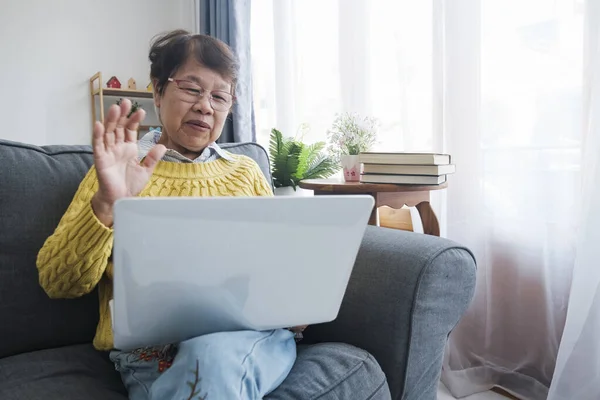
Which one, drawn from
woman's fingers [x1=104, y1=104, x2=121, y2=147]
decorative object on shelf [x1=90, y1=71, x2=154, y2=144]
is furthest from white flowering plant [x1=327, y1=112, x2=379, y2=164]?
decorative object on shelf [x1=90, y1=71, x2=154, y2=144]

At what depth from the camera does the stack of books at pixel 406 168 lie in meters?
1.37

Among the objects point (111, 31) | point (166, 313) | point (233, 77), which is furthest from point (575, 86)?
point (111, 31)

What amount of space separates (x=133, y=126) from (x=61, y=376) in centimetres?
46

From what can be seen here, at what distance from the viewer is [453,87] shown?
1.58m

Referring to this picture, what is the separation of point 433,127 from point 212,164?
905mm

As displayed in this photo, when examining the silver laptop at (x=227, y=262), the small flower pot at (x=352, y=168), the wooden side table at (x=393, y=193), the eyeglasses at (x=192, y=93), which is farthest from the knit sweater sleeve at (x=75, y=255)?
the small flower pot at (x=352, y=168)

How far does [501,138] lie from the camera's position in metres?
1.50

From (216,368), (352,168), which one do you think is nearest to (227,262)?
(216,368)

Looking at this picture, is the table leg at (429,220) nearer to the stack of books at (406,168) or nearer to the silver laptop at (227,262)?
the stack of books at (406,168)

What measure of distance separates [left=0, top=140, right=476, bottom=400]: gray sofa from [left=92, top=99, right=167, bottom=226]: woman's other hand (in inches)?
11.8

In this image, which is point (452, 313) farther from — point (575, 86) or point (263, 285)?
point (575, 86)

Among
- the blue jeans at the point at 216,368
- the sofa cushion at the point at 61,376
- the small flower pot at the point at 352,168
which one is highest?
the small flower pot at the point at 352,168

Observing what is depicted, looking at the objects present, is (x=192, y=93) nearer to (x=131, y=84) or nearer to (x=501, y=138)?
(x=501, y=138)

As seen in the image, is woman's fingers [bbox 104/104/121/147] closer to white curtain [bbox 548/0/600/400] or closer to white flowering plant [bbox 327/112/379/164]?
white flowering plant [bbox 327/112/379/164]
